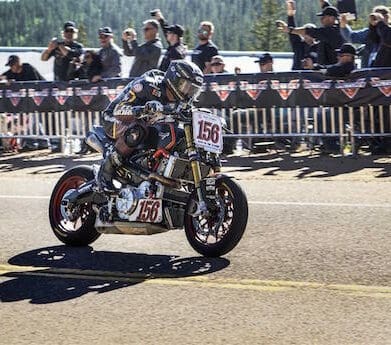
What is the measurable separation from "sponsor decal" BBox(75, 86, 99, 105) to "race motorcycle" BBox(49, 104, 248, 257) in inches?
335

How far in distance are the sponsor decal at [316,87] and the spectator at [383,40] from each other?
32.3 inches

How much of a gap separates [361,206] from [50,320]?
5.09m

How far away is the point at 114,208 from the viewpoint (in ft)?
26.8

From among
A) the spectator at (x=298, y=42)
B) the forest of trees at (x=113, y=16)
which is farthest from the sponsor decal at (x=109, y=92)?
the forest of trees at (x=113, y=16)

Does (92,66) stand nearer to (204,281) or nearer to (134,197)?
(134,197)

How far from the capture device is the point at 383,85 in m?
14.4

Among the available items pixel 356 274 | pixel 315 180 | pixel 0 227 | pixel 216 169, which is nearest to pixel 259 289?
pixel 356 274

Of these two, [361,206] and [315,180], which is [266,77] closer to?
[315,180]

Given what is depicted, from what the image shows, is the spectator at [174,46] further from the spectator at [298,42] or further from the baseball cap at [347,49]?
the baseball cap at [347,49]

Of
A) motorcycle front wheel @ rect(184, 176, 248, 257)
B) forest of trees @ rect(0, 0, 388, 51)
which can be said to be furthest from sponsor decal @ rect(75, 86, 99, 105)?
forest of trees @ rect(0, 0, 388, 51)

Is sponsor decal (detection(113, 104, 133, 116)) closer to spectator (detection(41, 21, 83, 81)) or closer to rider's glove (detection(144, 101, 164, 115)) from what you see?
rider's glove (detection(144, 101, 164, 115))

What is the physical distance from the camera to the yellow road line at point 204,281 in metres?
6.46

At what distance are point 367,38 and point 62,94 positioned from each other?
18.9 feet

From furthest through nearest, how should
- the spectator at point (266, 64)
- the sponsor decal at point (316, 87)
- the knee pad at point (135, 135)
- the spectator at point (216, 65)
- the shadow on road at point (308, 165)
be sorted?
the spectator at point (266, 64)
the spectator at point (216, 65)
the sponsor decal at point (316, 87)
the shadow on road at point (308, 165)
the knee pad at point (135, 135)
